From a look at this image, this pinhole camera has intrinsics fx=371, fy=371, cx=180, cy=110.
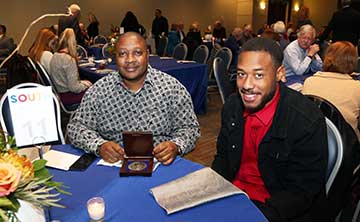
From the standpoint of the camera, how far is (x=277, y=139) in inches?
59.6

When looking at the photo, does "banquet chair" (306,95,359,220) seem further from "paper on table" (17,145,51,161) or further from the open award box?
"paper on table" (17,145,51,161)

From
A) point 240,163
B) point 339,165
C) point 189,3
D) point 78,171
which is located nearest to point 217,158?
point 240,163

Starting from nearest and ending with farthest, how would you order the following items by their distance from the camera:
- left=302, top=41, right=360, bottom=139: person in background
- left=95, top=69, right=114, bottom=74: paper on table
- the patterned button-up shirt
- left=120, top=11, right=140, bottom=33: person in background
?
the patterned button-up shirt
left=302, top=41, right=360, bottom=139: person in background
left=95, top=69, right=114, bottom=74: paper on table
left=120, top=11, right=140, bottom=33: person in background

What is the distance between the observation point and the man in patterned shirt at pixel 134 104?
1.97 meters

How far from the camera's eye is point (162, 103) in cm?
200

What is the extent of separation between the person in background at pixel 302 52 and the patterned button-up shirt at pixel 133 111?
87.6 inches

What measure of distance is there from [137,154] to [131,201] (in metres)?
0.34

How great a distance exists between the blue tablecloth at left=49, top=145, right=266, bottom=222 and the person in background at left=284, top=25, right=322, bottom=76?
2672mm

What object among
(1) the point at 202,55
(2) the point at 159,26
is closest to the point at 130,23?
(2) the point at 159,26

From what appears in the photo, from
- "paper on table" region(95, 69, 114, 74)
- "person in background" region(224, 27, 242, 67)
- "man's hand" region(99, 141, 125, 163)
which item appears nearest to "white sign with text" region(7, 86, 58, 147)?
"man's hand" region(99, 141, 125, 163)

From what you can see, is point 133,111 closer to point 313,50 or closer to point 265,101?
point 265,101

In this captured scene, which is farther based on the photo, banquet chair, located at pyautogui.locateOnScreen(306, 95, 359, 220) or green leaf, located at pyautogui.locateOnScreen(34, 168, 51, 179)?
banquet chair, located at pyautogui.locateOnScreen(306, 95, 359, 220)

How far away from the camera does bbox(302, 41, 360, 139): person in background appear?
244cm

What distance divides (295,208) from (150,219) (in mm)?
619
